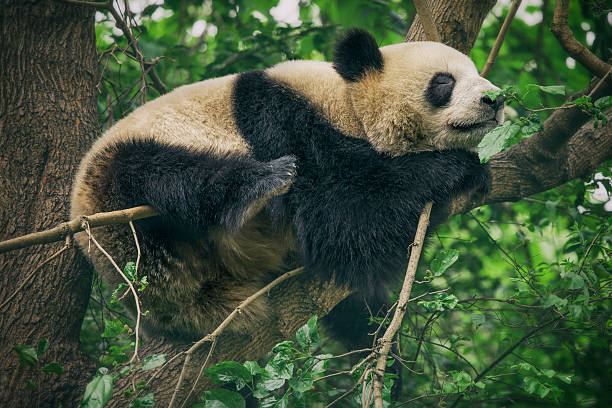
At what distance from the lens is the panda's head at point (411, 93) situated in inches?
132

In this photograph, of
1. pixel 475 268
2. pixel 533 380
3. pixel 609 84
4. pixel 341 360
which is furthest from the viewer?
pixel 475 268

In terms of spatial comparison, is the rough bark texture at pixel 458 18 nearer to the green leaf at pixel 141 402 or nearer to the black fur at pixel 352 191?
the black fur at pixel 352 191

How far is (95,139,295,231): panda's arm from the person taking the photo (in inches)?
117

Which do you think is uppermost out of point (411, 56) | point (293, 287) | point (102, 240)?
point (411, 56)

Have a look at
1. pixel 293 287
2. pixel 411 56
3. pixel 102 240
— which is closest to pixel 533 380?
pixel 293 287

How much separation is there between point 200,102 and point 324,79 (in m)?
0.92

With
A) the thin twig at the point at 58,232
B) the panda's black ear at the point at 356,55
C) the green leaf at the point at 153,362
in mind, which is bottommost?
the green leaf at the point at 153,362

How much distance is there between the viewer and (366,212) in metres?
3.19

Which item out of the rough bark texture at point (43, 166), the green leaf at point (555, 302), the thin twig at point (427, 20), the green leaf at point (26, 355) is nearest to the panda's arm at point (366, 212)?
the green leaf at point (555, 302)

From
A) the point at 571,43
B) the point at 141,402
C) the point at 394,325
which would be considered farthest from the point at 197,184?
the point at 571,43

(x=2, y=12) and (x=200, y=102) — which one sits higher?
(x=2, y=12)

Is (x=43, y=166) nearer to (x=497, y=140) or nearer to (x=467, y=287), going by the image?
(x=497, y=140)

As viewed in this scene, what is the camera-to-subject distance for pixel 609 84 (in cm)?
295

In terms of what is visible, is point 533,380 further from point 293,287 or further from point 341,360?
point 341,360
